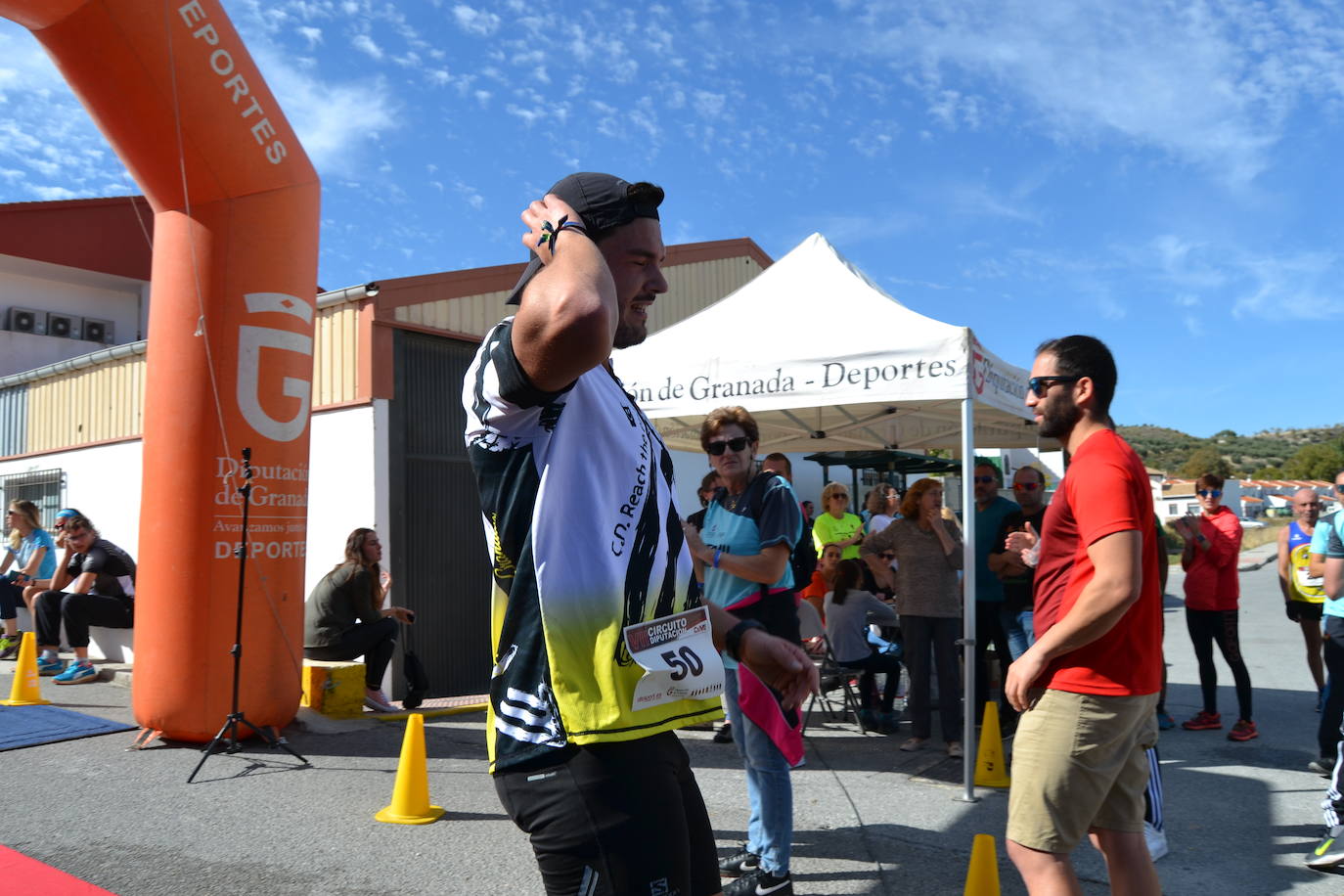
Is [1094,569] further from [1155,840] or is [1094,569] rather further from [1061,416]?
[1155,840]

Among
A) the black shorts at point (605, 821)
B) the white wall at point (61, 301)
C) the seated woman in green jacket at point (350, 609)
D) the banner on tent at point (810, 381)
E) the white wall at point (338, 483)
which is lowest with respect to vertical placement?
the seated woman in green jacket at point (350, 609)

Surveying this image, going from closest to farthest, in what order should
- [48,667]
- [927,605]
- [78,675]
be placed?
1. [927,605]
2. [78,675]
3. [48,667]

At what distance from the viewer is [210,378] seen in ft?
20.1

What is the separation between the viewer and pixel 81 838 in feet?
14.9

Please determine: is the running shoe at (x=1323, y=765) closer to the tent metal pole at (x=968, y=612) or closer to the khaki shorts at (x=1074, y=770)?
the tent metal pole at (x=968, y=612)

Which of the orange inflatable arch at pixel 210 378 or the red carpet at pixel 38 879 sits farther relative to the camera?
the orange inflatable arch at pixel 210 378

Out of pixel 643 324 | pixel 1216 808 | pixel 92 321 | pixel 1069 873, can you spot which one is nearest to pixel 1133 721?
pixel 1069 873

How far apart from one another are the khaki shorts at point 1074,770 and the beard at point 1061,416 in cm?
80

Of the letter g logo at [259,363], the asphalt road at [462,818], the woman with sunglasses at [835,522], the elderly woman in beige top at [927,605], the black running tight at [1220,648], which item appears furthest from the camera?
the woman with sunglasses at [835,522]

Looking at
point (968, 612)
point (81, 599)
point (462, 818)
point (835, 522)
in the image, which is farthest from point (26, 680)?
point (968, 612)

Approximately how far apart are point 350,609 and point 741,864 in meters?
4.79

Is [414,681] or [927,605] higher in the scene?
[927,605]

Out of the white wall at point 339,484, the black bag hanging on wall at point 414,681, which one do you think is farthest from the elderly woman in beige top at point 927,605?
the white wall at point 339,484

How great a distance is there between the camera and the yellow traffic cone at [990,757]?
5672 millimetres
